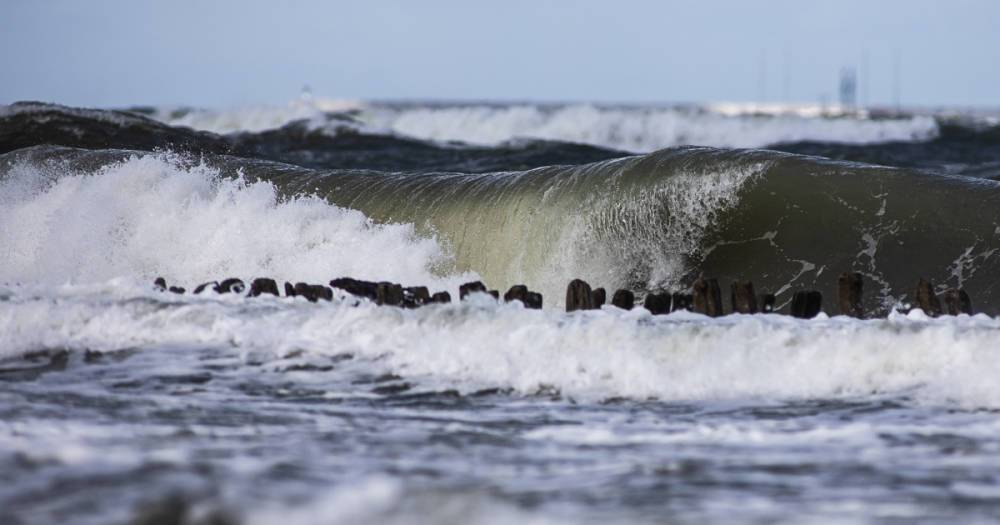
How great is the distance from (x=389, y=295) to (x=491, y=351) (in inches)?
32.9

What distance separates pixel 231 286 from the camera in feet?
22.2

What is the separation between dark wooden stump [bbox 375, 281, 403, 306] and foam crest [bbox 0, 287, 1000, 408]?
0.60 ft

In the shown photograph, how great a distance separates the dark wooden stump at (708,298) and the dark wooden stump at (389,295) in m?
1.44

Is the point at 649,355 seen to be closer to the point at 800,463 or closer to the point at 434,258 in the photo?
the point at 800,463

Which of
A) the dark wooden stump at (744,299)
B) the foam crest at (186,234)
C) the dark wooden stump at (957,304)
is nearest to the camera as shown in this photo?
the dark wooden stump at (957,304)

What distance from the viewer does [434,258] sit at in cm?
936

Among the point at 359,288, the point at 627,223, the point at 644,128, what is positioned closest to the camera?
the point at 359,288

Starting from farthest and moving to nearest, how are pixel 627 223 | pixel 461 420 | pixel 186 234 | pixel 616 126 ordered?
pixel 616 126, pixel 186 234, pixel 627 223, pixel 461 420

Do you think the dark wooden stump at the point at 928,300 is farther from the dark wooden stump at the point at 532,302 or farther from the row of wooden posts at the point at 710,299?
the dark wooden stump at the point at 532,302

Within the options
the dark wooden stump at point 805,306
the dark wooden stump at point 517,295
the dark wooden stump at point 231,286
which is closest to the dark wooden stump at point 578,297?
the dark wooden stump at point 517,295

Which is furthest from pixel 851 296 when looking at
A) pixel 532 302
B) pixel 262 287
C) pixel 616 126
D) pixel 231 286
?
pixel 616 126

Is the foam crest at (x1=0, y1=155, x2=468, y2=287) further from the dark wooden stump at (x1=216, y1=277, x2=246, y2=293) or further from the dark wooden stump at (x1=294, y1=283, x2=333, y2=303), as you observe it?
the dark wooden stump at (x1=294, y1=283, x2=333, y2=303)

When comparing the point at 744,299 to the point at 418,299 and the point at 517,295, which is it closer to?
the point at 517,295

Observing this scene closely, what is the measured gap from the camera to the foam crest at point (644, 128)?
104 feet
